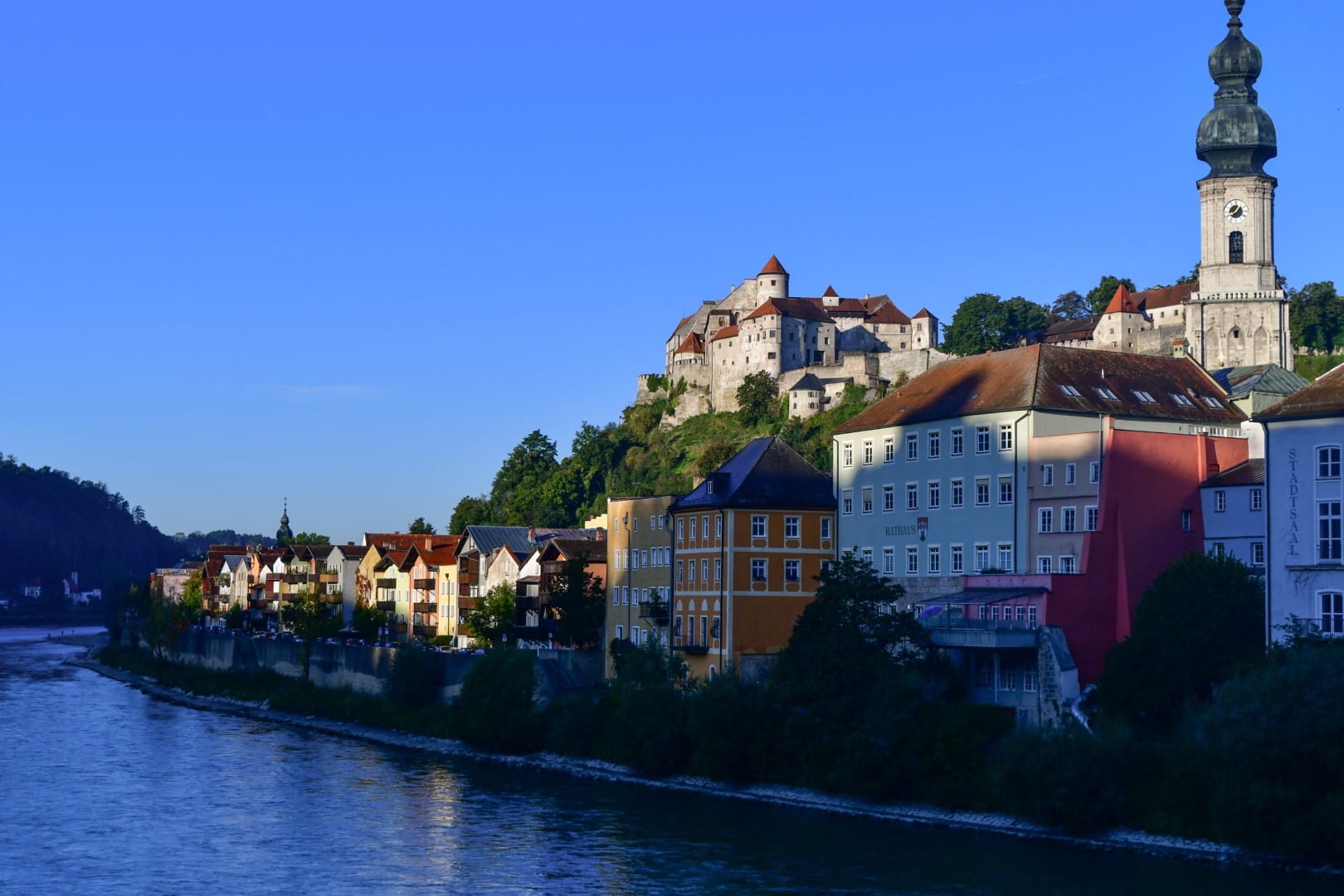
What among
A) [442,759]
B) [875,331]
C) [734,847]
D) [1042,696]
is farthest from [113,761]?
[875,331]

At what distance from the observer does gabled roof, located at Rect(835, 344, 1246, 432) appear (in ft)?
183

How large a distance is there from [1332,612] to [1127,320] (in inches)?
3498

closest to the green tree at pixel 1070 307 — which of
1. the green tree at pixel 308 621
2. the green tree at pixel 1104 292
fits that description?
the green tree at pixel 1104 292

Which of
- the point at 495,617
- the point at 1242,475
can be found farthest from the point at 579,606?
the point at 1242,475

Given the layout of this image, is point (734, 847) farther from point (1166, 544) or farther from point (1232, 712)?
point (1166, 544)

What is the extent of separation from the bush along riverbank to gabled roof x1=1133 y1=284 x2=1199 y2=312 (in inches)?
3175

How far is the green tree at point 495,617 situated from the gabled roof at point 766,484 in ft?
56.4

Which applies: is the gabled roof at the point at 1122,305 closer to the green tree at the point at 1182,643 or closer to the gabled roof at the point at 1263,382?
the gabled roof at the point at 1263,382

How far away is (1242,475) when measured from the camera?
168ft

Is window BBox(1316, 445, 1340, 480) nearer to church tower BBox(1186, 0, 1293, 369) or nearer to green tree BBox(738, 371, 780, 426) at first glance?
church tower BBox(1186, 0, 1293, 369)

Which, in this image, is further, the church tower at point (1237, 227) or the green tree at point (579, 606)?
the church tower at point (1237, 227)

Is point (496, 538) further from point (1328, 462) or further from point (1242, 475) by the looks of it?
point (1328, 462)

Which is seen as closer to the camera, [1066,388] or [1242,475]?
[1242,475]

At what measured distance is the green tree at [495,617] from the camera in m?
79.7
